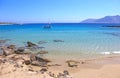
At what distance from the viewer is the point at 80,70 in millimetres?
11055

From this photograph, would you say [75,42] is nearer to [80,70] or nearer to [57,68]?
[57,68]

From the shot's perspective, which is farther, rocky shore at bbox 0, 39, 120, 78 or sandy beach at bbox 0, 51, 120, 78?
rocky shore at bbox 0, 39, 120, 78

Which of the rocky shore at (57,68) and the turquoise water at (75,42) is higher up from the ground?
the rocky shore at (57,68)

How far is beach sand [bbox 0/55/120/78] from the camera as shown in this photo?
26.9ft

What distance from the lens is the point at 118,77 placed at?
31.1 feet

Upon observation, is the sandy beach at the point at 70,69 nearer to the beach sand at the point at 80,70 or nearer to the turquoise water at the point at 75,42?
the beach sand at the point at 80,70

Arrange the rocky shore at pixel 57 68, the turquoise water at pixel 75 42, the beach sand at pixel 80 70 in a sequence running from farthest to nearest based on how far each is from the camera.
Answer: the turquoise water at pixel 75 42 → the rocky shore at pixel 57 68 → the beach sand at pixel 80 70

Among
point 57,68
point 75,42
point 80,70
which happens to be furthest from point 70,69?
point 75,42

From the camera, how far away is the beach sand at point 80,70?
323 inches

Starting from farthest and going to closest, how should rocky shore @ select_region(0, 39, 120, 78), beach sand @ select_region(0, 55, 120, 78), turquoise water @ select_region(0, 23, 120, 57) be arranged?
turquoise water @ select_region(0, 23, 120, 57) → rocky shore @ select_region(0, 39, 120, 78) → beach sand @ select_region(0, 55, 120, 78)

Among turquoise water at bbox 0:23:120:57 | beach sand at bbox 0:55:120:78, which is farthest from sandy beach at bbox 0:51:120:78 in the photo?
turquoise water at bbox 0:23:120:57

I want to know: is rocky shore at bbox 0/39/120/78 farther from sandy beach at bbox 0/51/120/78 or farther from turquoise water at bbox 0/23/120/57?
turquoise water at bbox 0/23/120/57

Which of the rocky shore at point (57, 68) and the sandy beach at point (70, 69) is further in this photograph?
the rocky shore at point (57, 68)

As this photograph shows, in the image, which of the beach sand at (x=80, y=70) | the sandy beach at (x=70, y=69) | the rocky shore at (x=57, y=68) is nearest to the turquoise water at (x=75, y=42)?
the beach sand at (x=80, y=70)
